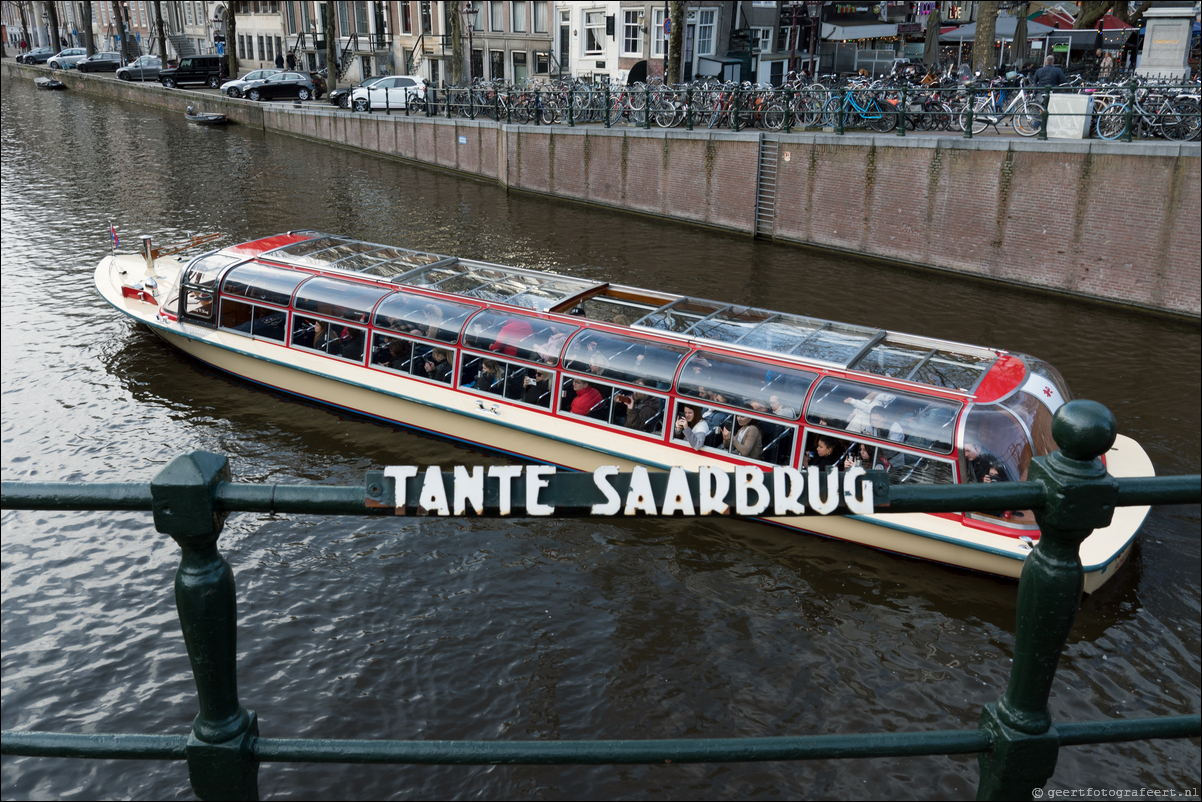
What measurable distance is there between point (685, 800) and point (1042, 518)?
6.80m

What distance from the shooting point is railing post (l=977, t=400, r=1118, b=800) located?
1.64 metres

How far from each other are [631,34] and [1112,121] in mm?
29225

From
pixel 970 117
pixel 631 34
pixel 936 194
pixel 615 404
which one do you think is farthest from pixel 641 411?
pixel 631 34

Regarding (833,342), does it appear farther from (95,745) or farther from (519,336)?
(95,745)

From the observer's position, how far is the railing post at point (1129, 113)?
19.1 meters

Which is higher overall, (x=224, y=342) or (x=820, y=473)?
(x=820, y=473)

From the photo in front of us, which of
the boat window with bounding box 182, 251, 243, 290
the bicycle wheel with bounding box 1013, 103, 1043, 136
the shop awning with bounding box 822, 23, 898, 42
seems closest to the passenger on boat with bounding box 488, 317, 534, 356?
the boat window with bounding box 182, 251, 243, 290

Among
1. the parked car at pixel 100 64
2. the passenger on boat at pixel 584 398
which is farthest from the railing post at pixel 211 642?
the parked car at pixel 100 64

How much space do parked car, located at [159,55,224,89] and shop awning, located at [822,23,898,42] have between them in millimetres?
38605

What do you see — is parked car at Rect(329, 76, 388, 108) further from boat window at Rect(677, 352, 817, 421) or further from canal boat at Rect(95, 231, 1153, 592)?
boat window at Rect(677, 352, 817, 421)

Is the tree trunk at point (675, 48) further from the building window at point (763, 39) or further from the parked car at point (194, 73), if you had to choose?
the parked car at point (194, 73)

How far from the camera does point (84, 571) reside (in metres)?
10.9

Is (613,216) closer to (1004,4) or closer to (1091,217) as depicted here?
(1091,217)

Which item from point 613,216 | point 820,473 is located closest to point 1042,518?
point 820,473
